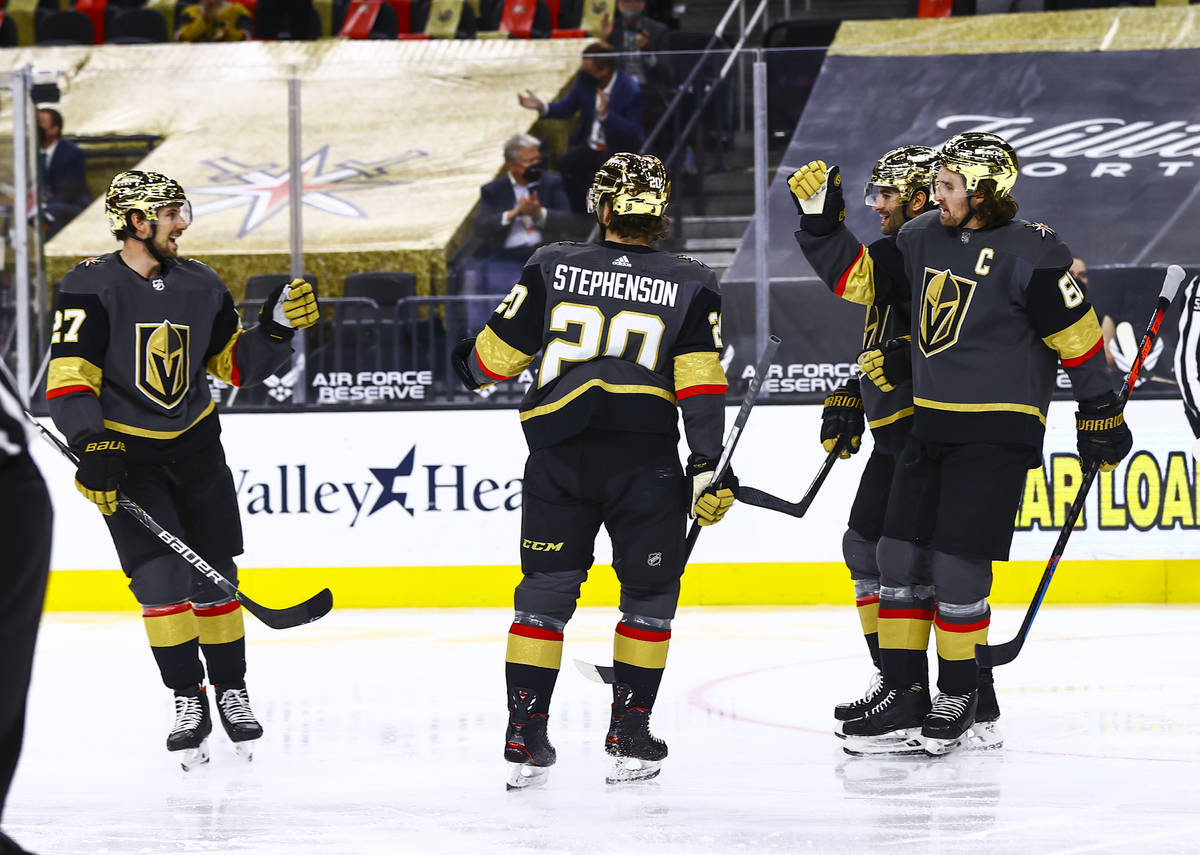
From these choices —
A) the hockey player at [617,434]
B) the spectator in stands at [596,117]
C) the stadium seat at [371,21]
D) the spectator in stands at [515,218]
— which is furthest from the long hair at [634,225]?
the stadium seat at [371,21]

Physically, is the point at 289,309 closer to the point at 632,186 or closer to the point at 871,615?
the point at 632,186

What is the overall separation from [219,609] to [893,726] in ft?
4.83

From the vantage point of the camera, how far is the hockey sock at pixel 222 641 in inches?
142

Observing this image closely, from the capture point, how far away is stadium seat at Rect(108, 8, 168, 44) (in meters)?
9.90

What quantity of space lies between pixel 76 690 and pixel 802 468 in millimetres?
2791

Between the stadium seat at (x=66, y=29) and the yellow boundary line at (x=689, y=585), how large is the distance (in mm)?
4899

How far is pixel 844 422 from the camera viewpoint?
395 cm

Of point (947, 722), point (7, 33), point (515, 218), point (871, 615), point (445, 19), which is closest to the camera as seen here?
point (947, 722)

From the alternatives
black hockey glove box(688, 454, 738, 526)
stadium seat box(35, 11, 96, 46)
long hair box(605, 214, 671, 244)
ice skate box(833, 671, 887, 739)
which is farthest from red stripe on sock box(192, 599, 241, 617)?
stadium seat box(35, 11, 96, 46)

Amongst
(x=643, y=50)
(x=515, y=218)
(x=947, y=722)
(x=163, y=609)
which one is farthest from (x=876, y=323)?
(x=643, y=50)

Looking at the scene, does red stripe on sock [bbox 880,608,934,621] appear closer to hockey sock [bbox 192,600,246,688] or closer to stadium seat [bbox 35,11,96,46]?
hockey sock [bbox 192,600,246,688]

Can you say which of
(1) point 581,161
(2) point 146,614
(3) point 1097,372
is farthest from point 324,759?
(1) point 581,161

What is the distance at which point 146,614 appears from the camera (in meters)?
3.48

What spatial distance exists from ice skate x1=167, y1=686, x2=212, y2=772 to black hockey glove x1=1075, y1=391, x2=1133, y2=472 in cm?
192
